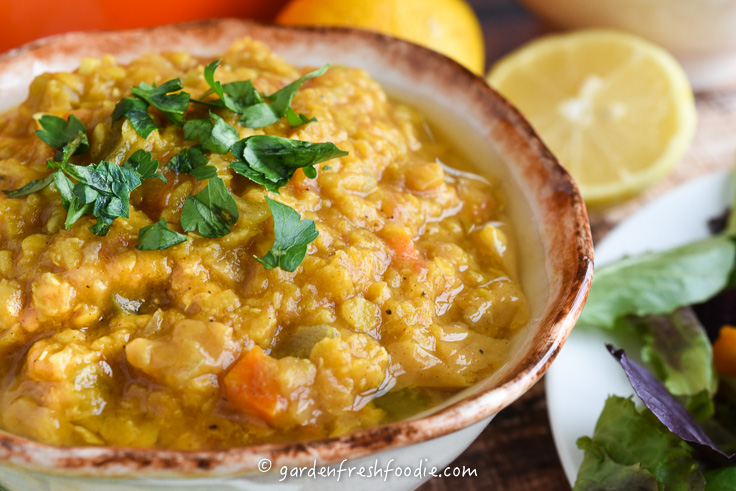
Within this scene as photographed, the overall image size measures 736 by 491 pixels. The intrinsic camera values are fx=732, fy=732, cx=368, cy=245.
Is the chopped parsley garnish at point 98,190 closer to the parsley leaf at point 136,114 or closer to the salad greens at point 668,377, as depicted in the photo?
the parsley leaf at point 136,114

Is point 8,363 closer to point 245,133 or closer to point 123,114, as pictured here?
point 123,114

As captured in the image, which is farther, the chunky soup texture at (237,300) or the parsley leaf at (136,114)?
the parsley leaf at (136,114)

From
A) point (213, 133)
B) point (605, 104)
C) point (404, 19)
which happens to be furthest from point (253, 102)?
point (605, 104)

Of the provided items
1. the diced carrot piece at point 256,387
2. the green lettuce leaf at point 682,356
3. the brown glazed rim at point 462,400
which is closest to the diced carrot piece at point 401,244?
the brown glazed rim at point 462,400

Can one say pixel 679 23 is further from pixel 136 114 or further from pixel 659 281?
pixel 136 114

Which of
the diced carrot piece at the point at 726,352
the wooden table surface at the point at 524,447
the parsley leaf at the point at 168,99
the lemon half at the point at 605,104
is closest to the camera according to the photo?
the parsley leaf at the point at 168,99

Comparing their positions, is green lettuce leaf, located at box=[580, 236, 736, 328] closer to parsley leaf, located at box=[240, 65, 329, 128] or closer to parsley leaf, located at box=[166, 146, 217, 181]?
parsley leaf, located at box=[240, 65, 329, 128]
